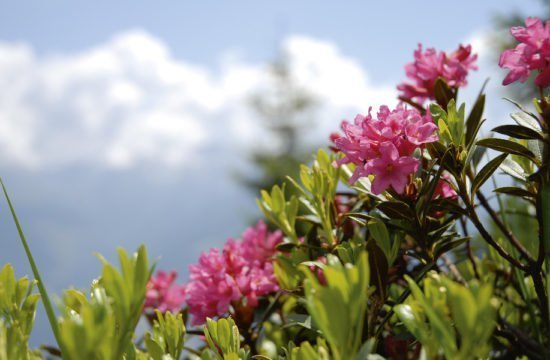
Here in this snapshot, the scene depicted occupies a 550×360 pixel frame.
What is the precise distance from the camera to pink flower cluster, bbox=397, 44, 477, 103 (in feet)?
3.94

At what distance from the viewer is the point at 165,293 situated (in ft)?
5.25

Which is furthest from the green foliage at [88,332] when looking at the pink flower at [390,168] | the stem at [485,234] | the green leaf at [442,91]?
the green leaf at [442,91]

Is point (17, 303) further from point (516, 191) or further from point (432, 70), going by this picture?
point (432, 70)

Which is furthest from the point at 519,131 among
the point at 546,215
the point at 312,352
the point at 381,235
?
the point at 312,352

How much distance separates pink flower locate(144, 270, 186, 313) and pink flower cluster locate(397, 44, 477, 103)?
29.7 inches

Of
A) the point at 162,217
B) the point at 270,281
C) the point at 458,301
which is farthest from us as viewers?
the point at 162,217

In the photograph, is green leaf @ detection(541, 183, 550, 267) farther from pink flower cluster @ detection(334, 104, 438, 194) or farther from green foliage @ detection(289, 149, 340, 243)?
Result: green foliage @ detection(289, 149, 340, 243)

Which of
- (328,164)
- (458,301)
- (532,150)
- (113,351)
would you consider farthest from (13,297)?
(532,150)

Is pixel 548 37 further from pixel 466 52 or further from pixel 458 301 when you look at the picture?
pixel 458 301

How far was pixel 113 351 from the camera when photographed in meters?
0.53

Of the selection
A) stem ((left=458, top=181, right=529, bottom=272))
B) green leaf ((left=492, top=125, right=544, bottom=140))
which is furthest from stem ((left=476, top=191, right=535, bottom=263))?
green leaf ((left=492, top=125, right=544, bottom=140))

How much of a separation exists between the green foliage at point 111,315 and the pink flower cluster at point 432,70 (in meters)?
0.84

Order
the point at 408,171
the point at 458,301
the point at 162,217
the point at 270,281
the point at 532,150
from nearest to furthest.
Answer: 1. the point at 458,301
2. the point at 408,171
3. the point at 532,150
4. the point at 270,281
5. the point at 162,217

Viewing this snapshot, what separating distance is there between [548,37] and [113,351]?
77 centimetres
